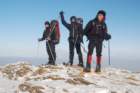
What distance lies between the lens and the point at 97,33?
17109 millimetres

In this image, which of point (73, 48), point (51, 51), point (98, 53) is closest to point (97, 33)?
point (98, 53)

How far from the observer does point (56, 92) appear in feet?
39.5

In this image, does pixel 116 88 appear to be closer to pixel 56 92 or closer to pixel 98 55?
pixel 56 92

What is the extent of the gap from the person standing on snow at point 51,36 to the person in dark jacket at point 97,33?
396 centimetres

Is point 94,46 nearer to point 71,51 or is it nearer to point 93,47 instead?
point 93,47

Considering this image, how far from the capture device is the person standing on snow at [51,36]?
20917 millimetres

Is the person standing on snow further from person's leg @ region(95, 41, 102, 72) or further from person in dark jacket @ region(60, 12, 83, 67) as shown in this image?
person's leg @ region(95, 41, 102, 72)

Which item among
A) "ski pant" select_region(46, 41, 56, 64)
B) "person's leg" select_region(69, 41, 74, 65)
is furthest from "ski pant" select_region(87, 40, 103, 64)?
"ski pant" select_region(46, 41, 56, 64)

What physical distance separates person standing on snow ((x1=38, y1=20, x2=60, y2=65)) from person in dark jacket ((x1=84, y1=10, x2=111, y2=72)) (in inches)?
156

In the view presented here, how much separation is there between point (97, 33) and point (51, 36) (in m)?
4.89

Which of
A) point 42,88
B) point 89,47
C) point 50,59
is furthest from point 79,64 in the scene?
point 42,88

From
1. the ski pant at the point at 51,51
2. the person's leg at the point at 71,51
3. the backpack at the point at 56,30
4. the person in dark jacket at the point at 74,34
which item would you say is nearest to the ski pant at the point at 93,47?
the person in dark jacket at the point at 74,34

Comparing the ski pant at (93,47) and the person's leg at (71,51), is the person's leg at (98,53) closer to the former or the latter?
the ski pant at (93,47)

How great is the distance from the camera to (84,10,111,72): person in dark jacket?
55.8 ft
